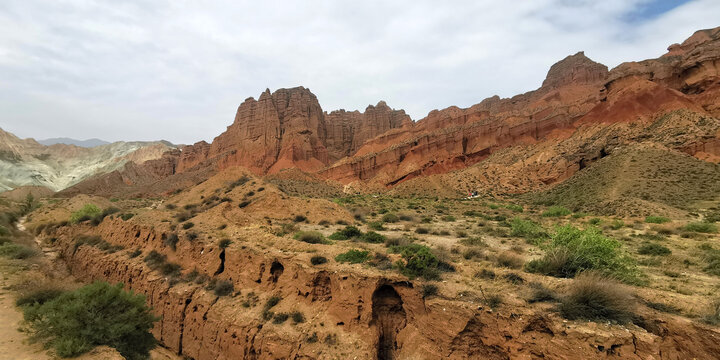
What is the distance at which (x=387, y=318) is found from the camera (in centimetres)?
906

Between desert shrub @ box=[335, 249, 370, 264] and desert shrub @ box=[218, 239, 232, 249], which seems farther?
desert shrub @ box=[218, 239, 232, 249]

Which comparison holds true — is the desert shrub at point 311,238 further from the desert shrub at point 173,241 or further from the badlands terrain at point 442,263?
the desert shrub at point 173,241

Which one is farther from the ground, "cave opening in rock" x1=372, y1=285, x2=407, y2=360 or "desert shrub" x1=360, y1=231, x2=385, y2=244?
"desert shrub" x1=360, y1=231, x2=385, y2=244

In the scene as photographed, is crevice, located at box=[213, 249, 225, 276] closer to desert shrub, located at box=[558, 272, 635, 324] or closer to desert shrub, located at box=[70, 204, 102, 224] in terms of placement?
desert shrub, located at box=[558, 272, 635, 324]

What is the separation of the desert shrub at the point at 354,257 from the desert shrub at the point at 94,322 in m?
6.74

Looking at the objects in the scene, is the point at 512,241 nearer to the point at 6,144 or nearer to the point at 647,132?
the point at 647,132

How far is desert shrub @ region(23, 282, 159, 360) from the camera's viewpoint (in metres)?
8.08

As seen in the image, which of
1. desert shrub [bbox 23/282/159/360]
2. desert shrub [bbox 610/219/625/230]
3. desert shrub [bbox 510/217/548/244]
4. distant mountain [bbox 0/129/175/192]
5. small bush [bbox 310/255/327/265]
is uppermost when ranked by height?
distant mountain [bbox 0/129/175/192]

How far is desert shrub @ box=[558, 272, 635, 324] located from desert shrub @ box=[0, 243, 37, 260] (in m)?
29.0

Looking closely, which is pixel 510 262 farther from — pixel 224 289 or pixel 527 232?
pixel 224 289

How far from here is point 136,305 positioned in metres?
9.79

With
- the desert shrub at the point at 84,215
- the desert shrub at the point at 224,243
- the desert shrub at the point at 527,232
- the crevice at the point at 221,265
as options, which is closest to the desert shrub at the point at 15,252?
the desert shrub at the point at 84,215

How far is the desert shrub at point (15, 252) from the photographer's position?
725 inches

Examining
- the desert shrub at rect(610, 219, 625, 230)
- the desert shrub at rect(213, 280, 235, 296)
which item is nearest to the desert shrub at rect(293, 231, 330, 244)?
the desert shrub at rect(213, 280, 235, 296)
